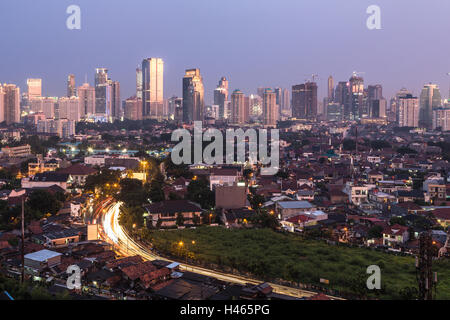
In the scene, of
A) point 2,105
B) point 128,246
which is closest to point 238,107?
point 2,105

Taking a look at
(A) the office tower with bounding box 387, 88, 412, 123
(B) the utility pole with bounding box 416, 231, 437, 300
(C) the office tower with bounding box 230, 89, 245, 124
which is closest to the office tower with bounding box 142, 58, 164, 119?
(C) the office tower with bounding box 230, 89, 245, 124

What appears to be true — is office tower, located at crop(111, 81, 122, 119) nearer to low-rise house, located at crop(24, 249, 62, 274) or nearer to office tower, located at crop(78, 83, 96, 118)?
office tower, located at crop(78, 83, 96, 118)

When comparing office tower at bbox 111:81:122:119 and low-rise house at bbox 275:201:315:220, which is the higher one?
office tower at bbox 111:81:122:119

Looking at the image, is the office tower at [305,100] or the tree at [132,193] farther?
the office tower at [305,100]

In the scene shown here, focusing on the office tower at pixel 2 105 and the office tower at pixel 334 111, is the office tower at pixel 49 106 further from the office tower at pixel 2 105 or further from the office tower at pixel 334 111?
the office tower at pixel 334 111

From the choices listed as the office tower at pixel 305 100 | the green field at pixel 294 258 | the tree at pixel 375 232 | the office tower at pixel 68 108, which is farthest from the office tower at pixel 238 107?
the tree at pixel 375 232

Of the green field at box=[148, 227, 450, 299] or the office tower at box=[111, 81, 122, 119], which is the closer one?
the green field at box=[148, 227, 450, 299]

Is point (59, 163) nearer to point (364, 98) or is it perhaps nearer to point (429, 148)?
point (429, 148)
